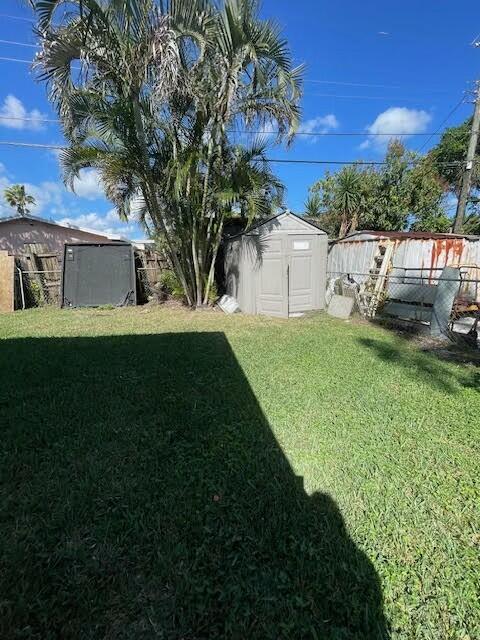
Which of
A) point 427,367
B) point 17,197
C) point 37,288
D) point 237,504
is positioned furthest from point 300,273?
point 17,197

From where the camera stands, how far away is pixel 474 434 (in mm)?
2740

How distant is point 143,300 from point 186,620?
8.64m

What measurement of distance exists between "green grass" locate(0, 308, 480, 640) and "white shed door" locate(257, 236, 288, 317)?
4.17 meters

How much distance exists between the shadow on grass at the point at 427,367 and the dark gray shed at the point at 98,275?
20.3 ft

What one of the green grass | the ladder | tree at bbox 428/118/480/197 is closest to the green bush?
the ladder

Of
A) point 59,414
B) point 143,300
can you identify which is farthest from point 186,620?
point 143,300

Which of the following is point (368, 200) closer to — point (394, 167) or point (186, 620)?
point (394, 167)

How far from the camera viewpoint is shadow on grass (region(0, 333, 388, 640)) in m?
1.33

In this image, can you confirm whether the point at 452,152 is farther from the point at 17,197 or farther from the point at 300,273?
the point at 17,197

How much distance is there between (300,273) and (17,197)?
2857 cm

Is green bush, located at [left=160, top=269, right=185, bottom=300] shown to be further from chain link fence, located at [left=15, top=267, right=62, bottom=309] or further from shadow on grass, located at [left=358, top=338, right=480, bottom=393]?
shadow on grass, located at [left=358, top=338, right=480, bottom=393]

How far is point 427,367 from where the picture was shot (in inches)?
173

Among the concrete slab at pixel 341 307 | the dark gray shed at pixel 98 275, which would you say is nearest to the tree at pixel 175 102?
the dark gray shed at pixel 98 275

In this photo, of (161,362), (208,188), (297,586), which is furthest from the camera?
(208,188)
